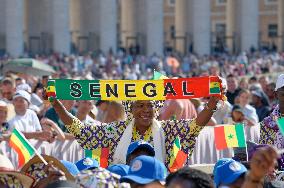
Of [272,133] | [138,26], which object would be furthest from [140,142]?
[138,26]

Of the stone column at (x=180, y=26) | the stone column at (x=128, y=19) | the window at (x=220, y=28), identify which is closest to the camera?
the stone column at (x=180, y=26)

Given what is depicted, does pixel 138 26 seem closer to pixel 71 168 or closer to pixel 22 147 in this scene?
pixel 22 147

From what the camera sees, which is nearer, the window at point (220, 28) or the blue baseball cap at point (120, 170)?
the blue baseball cap at point (120, 170)

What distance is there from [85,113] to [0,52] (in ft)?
181

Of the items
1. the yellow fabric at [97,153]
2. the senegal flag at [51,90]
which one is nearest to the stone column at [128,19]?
the senegal flag at [51,90]

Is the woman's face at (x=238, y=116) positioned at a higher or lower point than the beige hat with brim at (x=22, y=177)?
lower

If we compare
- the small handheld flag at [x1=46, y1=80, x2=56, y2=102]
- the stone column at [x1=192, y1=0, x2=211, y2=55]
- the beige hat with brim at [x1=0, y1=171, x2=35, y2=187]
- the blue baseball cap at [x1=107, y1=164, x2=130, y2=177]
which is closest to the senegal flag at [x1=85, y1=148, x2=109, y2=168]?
the small handheld flag at [x1=46, y1=80, x2=56, y2=102]

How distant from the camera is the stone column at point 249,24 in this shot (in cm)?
7438

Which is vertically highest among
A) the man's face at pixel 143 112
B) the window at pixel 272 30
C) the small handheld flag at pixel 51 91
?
the small handheld flag at pixel 51 91

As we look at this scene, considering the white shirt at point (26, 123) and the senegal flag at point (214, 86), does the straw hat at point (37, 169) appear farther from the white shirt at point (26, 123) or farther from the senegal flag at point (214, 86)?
the white shirt at point (26, 123)

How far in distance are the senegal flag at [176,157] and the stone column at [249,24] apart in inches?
2572

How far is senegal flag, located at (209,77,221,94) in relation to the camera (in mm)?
9889

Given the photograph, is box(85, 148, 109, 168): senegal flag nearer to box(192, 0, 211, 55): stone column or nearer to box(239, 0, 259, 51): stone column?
box(192, 0, 211, 55): stone column

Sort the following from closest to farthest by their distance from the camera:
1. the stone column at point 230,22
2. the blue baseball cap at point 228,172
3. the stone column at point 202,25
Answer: the blue baseball cap at point 228,172, the stone column at point 202,25, the stone column at point 230,22
